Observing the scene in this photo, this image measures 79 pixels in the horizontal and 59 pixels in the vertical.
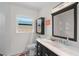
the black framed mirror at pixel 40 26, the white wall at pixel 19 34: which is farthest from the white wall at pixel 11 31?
the black framed mirror at pixel 40 26

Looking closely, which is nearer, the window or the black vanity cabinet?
the black vanity cabinet

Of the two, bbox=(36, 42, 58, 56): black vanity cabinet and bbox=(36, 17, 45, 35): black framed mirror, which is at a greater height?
bbox=(36, 17, 45, 35): black framed mirror

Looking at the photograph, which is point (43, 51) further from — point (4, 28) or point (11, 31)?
point (4, 28)

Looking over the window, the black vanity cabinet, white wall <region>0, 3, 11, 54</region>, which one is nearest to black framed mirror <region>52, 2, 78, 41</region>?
the black vanity cabinet

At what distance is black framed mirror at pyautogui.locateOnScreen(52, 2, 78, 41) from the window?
472 millimetres

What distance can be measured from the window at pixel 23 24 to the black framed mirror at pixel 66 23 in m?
0.47

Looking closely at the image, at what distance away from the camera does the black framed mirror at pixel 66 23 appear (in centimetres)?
132

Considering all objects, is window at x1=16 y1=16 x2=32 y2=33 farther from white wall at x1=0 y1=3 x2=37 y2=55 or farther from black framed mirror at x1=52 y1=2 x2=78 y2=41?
black framed mirror at x1=52 y1=2 x2=78 y2=41

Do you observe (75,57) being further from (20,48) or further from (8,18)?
(8,18)

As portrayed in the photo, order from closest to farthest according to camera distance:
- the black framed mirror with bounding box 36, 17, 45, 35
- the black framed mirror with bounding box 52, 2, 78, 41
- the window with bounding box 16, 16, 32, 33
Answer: the black framed mirror with bounding box 52, 2, 78, 41 → the window with bounding box 16, 16, 32, 33 → the black framed mirror with bounding box 36, 17, 45, 35

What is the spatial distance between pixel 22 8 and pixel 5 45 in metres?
0.87

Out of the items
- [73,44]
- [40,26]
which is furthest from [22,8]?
[73,44]

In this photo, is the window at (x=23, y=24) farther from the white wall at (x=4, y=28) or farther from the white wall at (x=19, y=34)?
the white wall at (x=4, y=28)

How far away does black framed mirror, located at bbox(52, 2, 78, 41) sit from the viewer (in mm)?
1316
